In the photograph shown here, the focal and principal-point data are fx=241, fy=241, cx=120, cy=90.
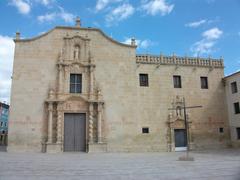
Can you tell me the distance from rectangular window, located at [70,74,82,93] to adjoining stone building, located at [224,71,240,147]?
14222mm

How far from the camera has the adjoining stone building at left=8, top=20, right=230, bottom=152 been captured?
19047 millimetres

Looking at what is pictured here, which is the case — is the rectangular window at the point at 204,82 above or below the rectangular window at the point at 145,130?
above

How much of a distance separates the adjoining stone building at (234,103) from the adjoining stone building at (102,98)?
611mm

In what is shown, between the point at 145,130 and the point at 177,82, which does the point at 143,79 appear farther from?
the point at 145,130

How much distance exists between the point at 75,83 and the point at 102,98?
2621mm

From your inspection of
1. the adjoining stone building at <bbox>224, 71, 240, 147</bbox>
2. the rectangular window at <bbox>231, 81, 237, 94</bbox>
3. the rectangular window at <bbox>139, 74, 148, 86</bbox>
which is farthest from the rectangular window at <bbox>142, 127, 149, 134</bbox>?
the rectangular window at <bbox>231, 81, 237, 94</bbox>

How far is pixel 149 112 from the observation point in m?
21.3

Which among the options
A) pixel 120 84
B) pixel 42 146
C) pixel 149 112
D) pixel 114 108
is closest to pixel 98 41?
pixel 120 84

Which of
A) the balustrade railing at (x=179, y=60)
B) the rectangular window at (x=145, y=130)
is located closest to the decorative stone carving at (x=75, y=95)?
the rectangular window at (x=145, y=130)

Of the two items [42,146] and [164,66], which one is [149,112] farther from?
[42,146]

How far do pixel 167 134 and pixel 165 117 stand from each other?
150 centimetres

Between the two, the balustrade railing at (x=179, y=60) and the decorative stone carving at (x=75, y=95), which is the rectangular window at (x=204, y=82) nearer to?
the balustrade railing at (x=179, y=60)

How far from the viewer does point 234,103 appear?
2273 centimetres

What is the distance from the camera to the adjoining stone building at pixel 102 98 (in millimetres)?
19047
